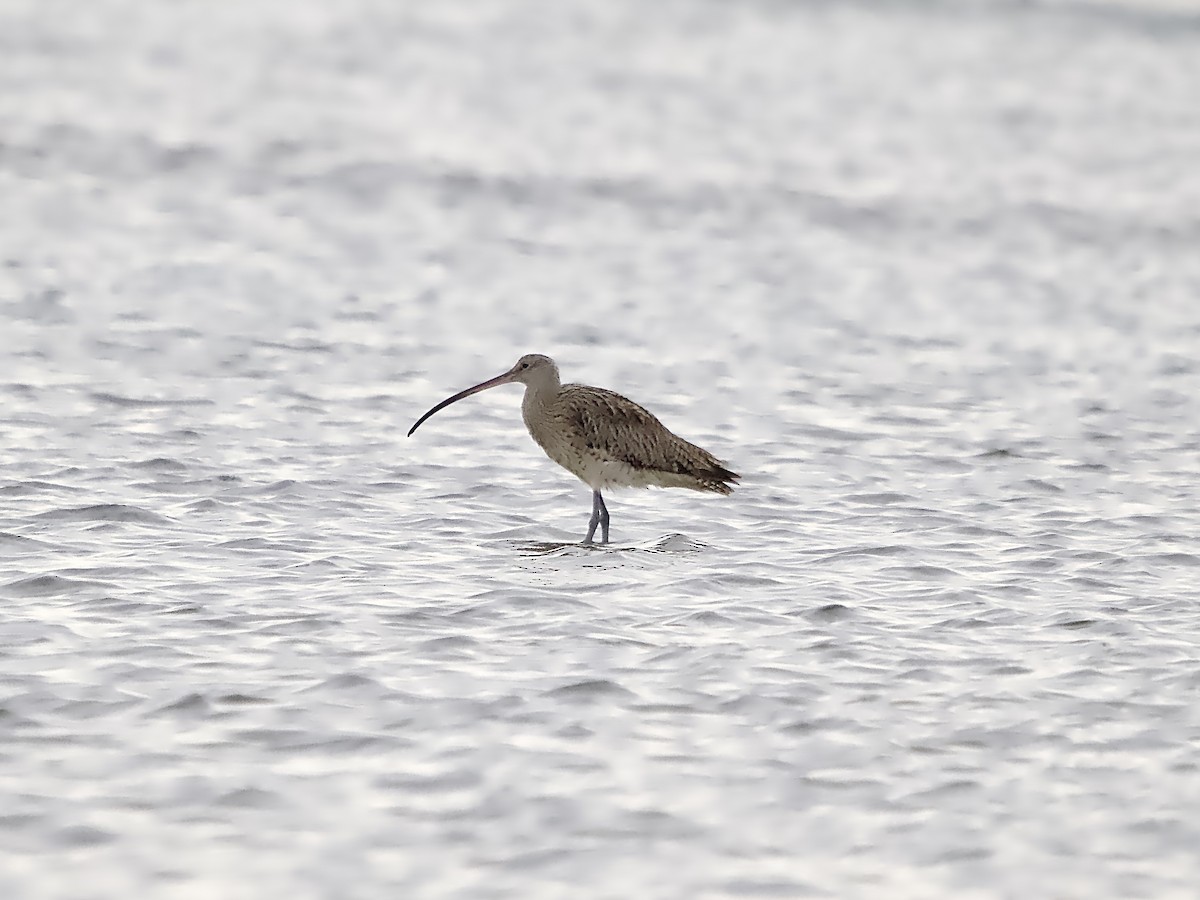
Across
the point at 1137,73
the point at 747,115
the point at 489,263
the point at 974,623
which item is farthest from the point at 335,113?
the point at 974,623

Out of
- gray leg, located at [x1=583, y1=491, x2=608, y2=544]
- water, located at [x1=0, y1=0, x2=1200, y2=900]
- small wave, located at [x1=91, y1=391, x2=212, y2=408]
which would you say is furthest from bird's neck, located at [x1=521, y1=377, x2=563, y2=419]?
small wave, located at [x1=91, y1=391, x2=212, y2=408]

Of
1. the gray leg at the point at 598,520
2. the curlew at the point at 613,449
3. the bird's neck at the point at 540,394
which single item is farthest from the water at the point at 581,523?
the bird's neck at the point at 540,394

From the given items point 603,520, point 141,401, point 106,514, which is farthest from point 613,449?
point 141,401

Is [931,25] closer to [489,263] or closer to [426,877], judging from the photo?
[489,263]

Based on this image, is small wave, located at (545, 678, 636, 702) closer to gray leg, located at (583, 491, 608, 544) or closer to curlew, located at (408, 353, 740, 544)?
gray leg, located at (583, 491, 608, 544)

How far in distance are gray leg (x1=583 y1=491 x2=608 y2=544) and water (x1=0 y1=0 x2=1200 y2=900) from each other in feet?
0.46

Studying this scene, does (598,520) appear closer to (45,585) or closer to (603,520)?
(603,520)

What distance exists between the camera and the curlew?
10266 millimetres

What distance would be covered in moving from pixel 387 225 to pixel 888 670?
490 inches

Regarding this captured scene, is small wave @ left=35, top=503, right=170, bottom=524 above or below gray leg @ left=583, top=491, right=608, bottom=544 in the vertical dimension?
above

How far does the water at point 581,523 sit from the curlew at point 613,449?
24 cm

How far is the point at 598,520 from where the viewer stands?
10047mm

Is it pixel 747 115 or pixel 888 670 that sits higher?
pixel 747 115

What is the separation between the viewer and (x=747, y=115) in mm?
28500
